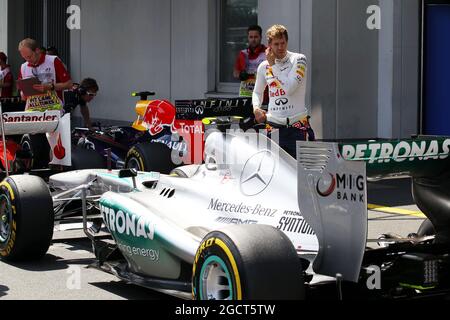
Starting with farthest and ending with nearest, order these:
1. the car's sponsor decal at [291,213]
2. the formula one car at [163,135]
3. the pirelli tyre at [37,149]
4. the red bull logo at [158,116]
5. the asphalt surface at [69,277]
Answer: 1. the red bull logo at [158,116]
2. the pirelli tyre at [37,149]
3. the formula one car at [163,135]
4. the asphalt surface at [69,277]
5. the car's sponsor decal at [291,213]

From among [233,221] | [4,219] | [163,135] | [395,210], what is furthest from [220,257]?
[163,135]

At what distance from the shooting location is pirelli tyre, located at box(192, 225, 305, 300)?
4.82 m

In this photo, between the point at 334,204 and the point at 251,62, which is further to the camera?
the point at 251,62

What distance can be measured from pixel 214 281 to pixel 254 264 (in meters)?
0.41

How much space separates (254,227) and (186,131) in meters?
5.17

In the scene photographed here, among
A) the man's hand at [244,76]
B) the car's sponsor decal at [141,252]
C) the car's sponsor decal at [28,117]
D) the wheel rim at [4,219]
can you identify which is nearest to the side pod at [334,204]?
the car's sponsor decal at [141,252]

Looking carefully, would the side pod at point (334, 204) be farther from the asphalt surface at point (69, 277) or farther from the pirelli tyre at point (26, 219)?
the pirelli tyre at point (26, 219)

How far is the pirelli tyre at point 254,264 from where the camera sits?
4.82m

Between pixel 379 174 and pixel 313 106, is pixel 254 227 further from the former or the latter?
pixel 313 106

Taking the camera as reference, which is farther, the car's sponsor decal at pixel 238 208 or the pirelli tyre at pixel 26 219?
the pirelli tyre at pixel 26 219

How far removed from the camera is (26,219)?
710 centimetres

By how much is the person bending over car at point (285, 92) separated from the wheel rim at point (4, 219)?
2451 millimetres

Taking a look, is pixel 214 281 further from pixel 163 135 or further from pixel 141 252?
pixel 163 135

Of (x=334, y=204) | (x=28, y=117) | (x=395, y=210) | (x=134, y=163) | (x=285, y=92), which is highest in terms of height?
(x=285, y=92)
